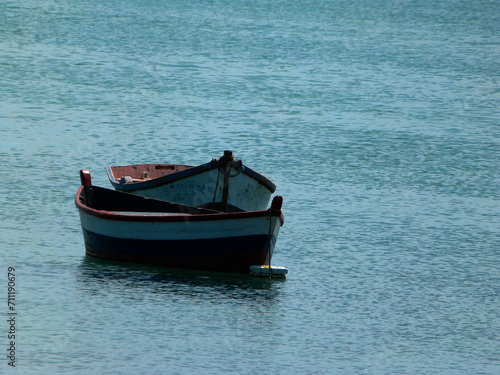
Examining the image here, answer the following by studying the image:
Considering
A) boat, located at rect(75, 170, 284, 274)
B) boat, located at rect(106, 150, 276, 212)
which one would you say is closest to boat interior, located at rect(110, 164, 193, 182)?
boat, located at rect(106, 150, 276, 212)

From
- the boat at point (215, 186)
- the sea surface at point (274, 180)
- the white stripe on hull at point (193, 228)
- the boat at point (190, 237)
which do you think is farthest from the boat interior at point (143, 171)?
the white stripe on hull at point (193, 228)

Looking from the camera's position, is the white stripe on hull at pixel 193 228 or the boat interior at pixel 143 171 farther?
the boat interior at pixel 143 171

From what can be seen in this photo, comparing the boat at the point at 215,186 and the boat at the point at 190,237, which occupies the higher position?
the boat at the point at 215,186

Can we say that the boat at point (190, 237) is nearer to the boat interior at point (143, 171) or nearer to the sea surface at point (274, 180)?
the sea surface at point (274, 180)

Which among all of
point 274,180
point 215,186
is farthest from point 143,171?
point 274,180

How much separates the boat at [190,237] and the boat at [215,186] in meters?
1.00

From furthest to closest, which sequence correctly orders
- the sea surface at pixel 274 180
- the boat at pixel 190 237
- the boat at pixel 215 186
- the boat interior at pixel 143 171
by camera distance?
the boat interior at pixel 143 171, the boat at pixel 215 186, the boat at pixel 190 237, the sea surface at pixel 274 180

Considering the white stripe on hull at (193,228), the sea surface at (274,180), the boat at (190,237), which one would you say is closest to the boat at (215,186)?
the boat at (190,237)

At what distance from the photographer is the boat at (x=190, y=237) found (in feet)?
55.9

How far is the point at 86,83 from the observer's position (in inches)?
1481

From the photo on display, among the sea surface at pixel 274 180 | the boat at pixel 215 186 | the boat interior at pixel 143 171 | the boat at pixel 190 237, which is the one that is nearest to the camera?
the sea surface at pixel 274 180

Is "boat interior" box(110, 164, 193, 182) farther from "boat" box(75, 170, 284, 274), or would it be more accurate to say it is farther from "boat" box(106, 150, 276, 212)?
"boat" box(75, 170, 284, 274)

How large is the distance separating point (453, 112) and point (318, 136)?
6984 mm

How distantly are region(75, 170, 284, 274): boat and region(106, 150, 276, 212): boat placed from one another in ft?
3.27
